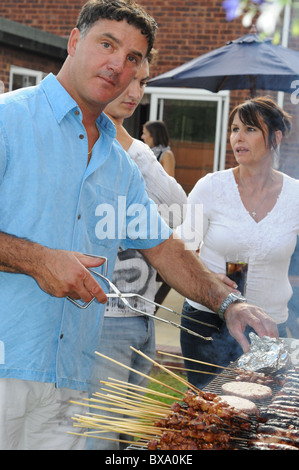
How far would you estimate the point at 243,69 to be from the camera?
259 inches

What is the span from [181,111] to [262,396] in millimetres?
9125

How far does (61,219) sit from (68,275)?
0.39m

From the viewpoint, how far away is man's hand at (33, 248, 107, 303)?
6.65 feet

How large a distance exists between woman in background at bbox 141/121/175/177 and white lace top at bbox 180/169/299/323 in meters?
4.29

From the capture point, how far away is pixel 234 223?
3.74 meters

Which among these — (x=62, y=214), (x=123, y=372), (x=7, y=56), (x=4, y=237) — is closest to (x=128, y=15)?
(x=62, y=214)

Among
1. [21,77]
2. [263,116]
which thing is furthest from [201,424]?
[21,77]

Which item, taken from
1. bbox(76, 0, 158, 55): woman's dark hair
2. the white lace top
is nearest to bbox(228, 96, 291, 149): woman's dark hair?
the white lace top

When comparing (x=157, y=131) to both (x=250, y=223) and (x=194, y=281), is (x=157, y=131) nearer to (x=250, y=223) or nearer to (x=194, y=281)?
(x=250, y=223)

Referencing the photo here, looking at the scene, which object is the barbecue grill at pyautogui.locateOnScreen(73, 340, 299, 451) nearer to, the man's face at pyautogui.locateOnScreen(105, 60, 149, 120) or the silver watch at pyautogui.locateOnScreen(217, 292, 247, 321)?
the silver watch at pyautogui.locateOnScreen(217, 292, 247, 321)

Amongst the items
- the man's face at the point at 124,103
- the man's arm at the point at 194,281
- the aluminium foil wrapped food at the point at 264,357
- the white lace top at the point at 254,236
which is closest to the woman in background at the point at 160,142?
the white lace top at the point at 254,236

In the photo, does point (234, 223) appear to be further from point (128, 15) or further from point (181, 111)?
point (181, 111)

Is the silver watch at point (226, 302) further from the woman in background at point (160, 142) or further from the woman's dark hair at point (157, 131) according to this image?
the woman's dark hair at point (157, 131)

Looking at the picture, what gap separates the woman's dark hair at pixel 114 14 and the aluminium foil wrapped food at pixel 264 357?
4.66ft
